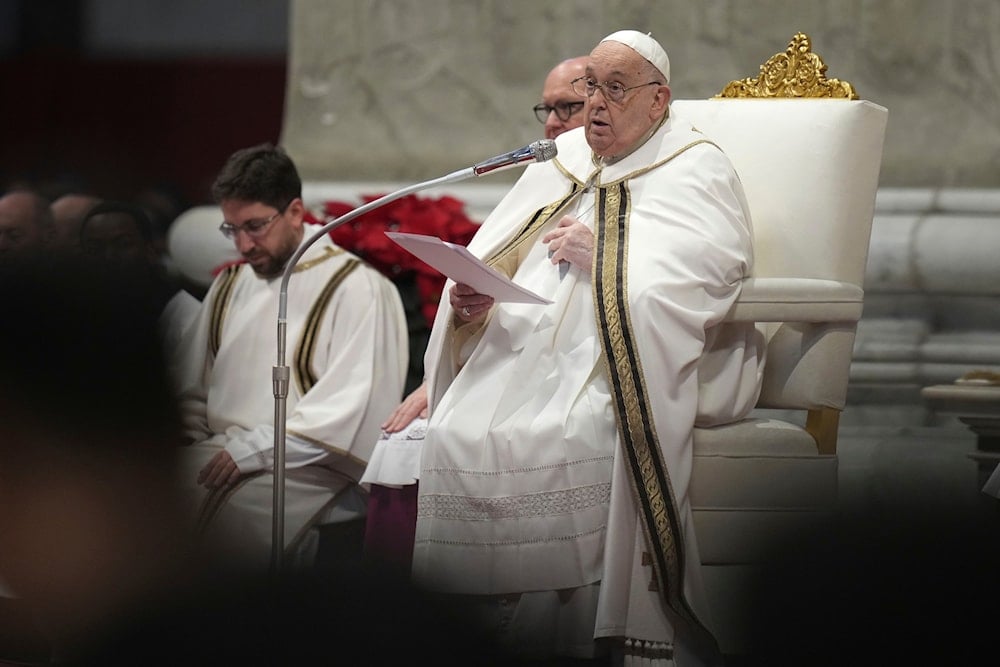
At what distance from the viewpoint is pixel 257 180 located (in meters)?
4.68

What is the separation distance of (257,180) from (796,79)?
144 cm

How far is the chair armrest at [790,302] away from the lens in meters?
3.96

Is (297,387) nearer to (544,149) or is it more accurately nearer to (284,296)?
(284,296)

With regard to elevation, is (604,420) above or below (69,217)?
below

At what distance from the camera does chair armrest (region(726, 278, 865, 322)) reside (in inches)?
156

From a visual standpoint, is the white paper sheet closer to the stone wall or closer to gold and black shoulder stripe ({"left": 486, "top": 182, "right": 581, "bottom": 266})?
gold and black shoulder stripe ({"left": 486, "top": 182, "right": 581, "bottom": 266})

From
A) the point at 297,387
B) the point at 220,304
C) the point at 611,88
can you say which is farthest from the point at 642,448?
the point at 220,304

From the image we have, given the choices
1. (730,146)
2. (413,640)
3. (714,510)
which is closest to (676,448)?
(714,510)

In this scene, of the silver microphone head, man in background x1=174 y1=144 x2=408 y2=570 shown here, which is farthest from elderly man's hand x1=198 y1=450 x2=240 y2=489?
the silver microphone head

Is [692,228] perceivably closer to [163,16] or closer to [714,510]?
[714,510]

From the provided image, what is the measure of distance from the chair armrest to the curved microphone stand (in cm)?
63

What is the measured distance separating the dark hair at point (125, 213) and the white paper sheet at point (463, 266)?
46.9 inches

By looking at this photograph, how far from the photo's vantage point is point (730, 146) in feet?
14.4

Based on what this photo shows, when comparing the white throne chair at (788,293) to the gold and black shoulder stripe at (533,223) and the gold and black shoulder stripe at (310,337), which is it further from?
the gold and black shoulder stripe at (310,337)
